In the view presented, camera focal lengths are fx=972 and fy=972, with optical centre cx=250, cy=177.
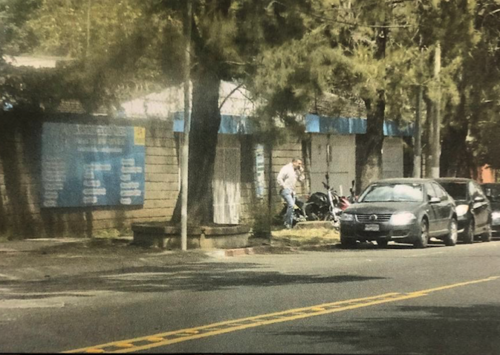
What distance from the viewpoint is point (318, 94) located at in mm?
20719

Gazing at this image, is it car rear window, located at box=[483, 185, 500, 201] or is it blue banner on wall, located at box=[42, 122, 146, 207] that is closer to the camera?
blue banner on wall, located at box=[42, 122, 146, 207]

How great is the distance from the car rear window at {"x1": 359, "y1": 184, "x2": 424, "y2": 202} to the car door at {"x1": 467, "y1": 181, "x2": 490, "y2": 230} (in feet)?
9.51

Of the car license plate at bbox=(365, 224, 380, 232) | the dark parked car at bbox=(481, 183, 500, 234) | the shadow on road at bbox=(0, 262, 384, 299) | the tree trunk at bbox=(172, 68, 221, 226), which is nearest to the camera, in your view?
the shadow on road at bbox=(0, 262, 384, 299)

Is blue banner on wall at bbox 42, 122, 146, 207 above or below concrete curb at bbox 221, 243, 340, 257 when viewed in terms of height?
above

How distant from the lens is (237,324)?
10188mm

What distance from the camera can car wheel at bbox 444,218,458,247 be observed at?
23594 millimetres

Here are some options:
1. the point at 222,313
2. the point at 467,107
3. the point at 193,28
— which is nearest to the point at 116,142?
the point at 193,28

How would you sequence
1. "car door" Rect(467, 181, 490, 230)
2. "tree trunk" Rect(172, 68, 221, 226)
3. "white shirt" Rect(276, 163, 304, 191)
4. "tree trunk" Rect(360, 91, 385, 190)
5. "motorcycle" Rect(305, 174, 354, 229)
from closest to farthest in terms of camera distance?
"tree trunk" Rect(172, 68, 221, 226), "car door" Rect(467, 181, 490, 230), "white shirt" Rect(276, 163, 304, 191), "tree trunk" Rect(360, 91, 385, 190), "motorcycle" Rect(305, 174, 354, 229)

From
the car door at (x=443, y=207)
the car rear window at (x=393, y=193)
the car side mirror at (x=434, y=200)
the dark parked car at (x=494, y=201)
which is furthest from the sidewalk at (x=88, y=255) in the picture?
the dark parked car at (x=494, y=201)

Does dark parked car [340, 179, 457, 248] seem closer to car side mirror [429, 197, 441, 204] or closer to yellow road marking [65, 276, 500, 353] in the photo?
car side mirror [429, 197, 441, 204]

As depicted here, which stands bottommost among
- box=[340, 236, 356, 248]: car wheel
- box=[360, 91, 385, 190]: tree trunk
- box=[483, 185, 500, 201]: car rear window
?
box=[340, 236, 356, 248]: car wheel

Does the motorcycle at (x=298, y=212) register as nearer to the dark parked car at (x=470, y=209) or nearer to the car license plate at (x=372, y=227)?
the dark parked car at (x=470, y=209)

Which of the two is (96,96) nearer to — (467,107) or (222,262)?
(222,262)

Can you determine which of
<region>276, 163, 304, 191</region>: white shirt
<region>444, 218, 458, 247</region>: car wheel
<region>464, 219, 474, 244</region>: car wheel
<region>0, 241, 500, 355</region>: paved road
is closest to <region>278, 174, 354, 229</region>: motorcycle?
<region>276, 163, 304, 191</region>: white shirt
